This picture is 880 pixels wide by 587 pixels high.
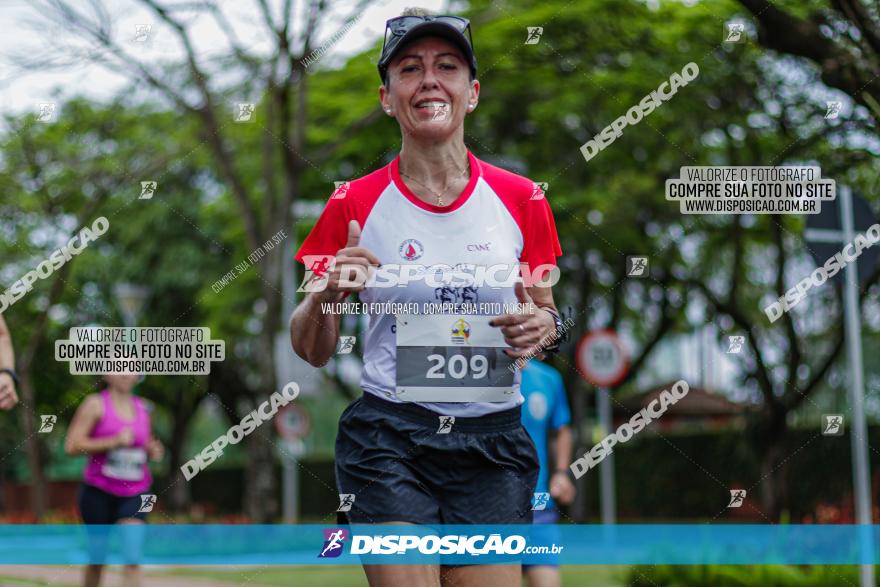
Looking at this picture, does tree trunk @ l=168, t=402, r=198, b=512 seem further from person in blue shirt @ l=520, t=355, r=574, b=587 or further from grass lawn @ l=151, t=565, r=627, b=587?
person in blue shirt @ l=520, t=355, r=574, b=587

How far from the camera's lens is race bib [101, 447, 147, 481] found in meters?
7.89

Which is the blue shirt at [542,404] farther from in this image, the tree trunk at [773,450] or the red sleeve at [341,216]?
the tree trunk at [773,450]

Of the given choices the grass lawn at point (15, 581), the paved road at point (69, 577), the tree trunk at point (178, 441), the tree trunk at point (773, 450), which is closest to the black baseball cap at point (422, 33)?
the paved road at point (69, 577)

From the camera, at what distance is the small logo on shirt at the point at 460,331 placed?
3.69 m

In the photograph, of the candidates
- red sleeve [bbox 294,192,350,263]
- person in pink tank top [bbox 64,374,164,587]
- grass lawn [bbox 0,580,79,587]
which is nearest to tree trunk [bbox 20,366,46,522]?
grass lawn [bbox 0,580,79,587]

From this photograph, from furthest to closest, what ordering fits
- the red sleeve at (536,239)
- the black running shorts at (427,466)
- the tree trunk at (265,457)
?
1. the tree trunk at (265,457)
2. the red sleeve at (536,239)
3. the black running shorts at (427,466)

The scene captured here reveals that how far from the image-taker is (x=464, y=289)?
362cm

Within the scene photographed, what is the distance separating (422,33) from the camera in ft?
11.7

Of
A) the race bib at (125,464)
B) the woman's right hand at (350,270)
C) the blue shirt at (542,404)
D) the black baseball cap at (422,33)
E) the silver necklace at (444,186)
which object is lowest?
the race bib at (125,464)

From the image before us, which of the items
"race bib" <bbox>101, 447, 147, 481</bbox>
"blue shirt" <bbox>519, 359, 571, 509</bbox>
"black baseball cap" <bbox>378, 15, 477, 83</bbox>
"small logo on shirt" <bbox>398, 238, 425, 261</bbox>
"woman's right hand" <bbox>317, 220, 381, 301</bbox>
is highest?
"black baseball cap" <bbox>378, 15, 477, 83</bbox>

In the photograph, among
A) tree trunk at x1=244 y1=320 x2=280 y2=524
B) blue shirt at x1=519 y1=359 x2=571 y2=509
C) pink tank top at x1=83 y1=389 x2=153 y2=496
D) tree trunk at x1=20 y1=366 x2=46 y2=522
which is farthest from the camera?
tree trunk at x1=20 y1=366 x2=46 y2=522

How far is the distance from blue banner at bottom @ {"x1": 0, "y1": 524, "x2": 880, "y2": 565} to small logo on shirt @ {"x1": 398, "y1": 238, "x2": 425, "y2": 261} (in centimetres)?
81

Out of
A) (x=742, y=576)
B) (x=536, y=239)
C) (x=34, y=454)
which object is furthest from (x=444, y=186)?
(x=34, y=454)

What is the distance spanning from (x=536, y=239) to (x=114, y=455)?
512cm
